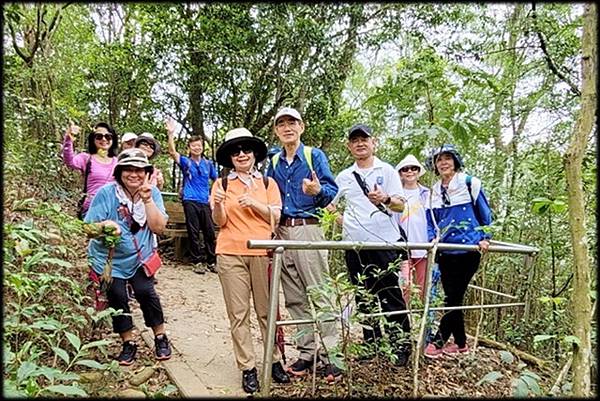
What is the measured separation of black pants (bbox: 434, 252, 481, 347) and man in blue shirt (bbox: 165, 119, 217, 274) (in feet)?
12.0

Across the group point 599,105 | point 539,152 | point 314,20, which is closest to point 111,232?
point 599,105

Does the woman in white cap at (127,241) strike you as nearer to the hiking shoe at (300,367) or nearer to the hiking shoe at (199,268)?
the hiking shoe at (300,367)

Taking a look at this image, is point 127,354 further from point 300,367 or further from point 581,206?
point 581,206

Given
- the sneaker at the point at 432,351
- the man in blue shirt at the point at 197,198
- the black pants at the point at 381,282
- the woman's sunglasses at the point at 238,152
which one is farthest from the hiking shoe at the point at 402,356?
the man in blue shirt at the point at 197,198

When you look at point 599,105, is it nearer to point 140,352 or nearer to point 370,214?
point 370,214

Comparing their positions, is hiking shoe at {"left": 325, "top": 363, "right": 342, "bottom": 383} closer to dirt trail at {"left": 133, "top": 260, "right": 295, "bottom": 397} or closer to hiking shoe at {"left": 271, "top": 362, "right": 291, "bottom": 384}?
hiking shoe at {"left": 271, "top": 362, "right": 291, "bottom": 384}

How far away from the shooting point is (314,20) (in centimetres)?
741

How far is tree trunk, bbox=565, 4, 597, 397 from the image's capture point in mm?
2061

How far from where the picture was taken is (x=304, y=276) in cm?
322

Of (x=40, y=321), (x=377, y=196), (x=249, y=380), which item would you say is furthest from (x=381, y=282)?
(x=40, y=321)

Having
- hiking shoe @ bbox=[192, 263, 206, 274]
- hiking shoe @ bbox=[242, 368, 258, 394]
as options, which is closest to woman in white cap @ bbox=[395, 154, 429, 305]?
hiking shoe @ bbox=[242, 368, 258, 394]

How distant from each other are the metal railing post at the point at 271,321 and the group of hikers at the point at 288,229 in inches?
11.9

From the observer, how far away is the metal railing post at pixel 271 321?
271cm

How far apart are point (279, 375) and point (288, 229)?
0.95 meters
